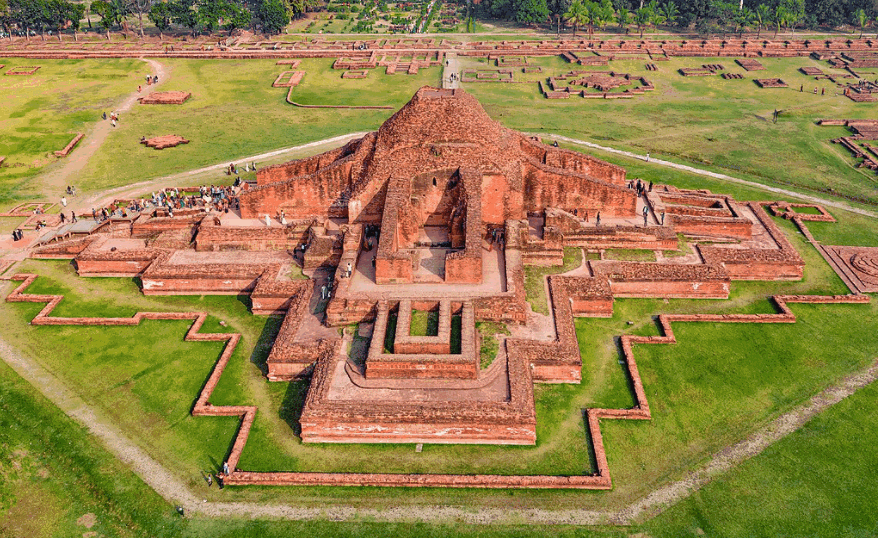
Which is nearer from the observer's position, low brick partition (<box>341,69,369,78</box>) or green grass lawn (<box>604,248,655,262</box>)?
green grass lawn (<box>604,248,655,262</box>)

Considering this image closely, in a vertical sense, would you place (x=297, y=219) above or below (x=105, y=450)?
above

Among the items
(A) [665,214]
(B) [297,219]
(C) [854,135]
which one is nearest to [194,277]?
(B) [297,219]

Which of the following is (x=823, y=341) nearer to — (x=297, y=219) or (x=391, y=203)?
(x=391, y=203)

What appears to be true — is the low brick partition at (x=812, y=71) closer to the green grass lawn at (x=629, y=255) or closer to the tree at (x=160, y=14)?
the green grass lawn at (x=629, y=255)

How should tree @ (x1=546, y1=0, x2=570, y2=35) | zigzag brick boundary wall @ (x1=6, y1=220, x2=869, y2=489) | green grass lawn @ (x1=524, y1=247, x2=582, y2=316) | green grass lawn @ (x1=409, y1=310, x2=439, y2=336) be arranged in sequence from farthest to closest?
tree @ (x1=546, y1=0, x2=570, y2=35) → green grass lawn @ (x1=524, y1=247, x2=582, y2=316) → green grass lawn @ (x1=409, y1=310, x2=439, y2=336) → zigzag brick boundary wall @ (x1=6, y1=220, x2=869, y2=489)

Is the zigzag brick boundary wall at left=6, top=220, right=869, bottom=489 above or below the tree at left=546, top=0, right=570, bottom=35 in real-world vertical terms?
below

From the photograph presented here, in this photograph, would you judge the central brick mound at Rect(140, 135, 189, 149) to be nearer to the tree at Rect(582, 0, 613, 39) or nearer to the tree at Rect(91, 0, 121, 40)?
the tree at Rect(91, 0, 121, 40)

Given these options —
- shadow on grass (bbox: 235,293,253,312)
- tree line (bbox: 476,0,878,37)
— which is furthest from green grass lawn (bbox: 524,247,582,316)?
tree line (bbox: 476,0,878,37)
